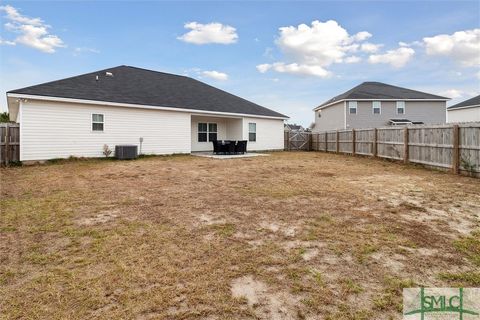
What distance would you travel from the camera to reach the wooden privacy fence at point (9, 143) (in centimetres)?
1102

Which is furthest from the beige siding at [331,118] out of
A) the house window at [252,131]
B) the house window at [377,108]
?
the house window at [252,131]

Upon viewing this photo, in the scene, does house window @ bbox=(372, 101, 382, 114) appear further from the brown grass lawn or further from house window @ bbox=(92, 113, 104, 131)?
house window @ bbox=(92, 113, 104, 131)

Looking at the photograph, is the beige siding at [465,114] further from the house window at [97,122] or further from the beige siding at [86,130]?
the house window at [97,122]

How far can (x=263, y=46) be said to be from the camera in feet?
70.0

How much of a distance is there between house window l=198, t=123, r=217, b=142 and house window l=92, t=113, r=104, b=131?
7.06m

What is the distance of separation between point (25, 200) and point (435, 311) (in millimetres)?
7019

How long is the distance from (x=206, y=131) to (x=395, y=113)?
66.7 ft

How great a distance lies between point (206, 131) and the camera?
1970 cm

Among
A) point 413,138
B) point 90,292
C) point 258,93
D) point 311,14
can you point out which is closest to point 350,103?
point 258,93

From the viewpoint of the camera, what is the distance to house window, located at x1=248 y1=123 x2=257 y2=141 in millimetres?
20345

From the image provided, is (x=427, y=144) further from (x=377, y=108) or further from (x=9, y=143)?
(x=377, y=108)

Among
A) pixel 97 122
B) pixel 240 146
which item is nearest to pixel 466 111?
pixel 240 146

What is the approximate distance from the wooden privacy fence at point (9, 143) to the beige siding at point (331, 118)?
2623 centimetres

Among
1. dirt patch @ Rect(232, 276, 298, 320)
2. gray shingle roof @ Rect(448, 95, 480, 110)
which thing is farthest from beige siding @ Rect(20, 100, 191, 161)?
gray shingle roof @ Rect(448, 95, 480, 110)
